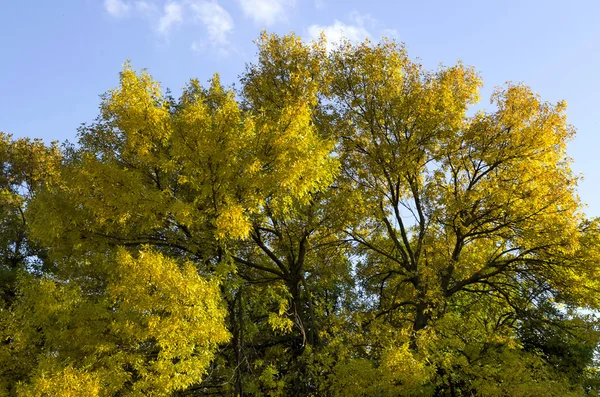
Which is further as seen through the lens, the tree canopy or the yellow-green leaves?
the tree canopy

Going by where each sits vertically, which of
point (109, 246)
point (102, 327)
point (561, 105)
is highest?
point (561, 105)

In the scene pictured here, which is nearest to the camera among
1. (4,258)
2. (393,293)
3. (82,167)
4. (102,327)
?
(102,327)

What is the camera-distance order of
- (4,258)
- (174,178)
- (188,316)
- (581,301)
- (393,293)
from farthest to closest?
1. (4,258)
2. (393,293)
3. (581,301)
4. (174,178)
5. (188,316)

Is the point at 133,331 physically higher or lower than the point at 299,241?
lower

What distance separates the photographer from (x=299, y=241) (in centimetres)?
1135

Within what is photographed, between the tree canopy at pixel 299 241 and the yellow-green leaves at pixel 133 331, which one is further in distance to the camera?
the tree canopy at pixel 299 241

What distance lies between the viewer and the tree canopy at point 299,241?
788 centimetres

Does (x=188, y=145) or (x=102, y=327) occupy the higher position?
(x=188, y=145)

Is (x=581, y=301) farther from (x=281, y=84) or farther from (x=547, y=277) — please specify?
(x=281, y=84)

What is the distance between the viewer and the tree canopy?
25.9ft

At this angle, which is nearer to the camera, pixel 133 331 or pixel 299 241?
pixel 133 331

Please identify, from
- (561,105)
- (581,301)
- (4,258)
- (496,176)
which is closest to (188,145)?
(496,176)

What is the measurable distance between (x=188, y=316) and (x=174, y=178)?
346 centimetres

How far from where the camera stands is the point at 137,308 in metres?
7.42
